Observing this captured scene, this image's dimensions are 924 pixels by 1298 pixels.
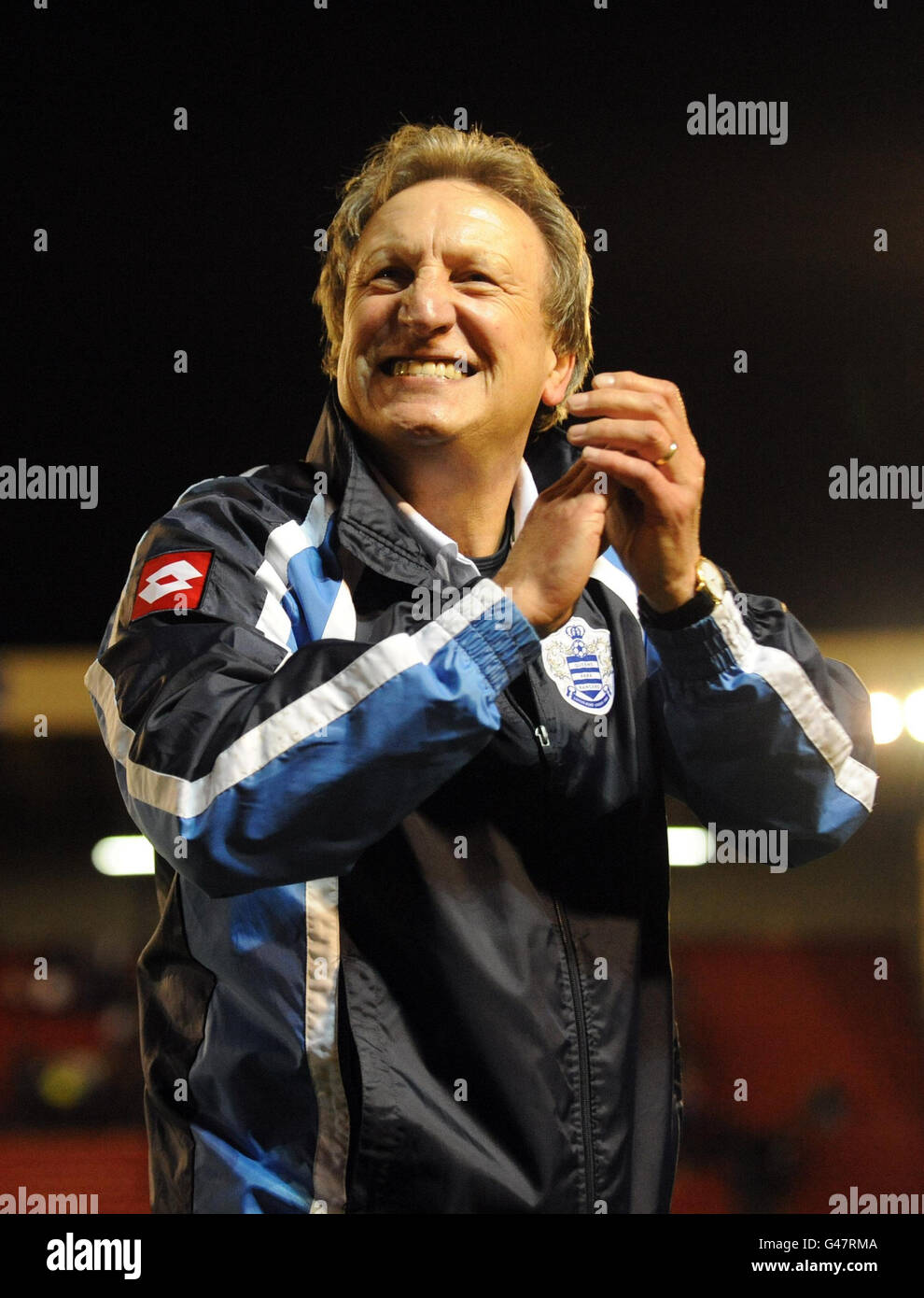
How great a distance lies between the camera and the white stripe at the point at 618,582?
1226 mm

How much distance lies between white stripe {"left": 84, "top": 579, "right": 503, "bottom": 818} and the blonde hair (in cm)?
51

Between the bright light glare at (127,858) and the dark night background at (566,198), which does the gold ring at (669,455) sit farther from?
the bright light glare at (127,858)

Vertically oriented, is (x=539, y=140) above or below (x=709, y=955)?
above

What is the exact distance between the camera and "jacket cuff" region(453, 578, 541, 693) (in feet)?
2.96

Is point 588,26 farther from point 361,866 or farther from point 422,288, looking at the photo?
point 361,866

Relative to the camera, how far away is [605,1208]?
3.35 feet

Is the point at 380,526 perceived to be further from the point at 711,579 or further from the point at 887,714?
the point at 887,714

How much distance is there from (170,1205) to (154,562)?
49 cm

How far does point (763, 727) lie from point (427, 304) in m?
0.46

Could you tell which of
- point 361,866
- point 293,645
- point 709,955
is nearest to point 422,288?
point 293,645

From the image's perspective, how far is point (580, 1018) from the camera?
1.04 metres

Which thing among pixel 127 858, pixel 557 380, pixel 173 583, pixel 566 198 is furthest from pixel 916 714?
pixel 127 858

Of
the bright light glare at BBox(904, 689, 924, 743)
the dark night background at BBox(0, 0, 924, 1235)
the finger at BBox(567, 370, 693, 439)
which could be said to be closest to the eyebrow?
the finger at BBox(567, 370, 693, 439)

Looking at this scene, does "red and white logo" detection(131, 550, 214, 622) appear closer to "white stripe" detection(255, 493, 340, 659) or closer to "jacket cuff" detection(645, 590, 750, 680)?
"white stripe" detection(255, 493, 340, 659)
